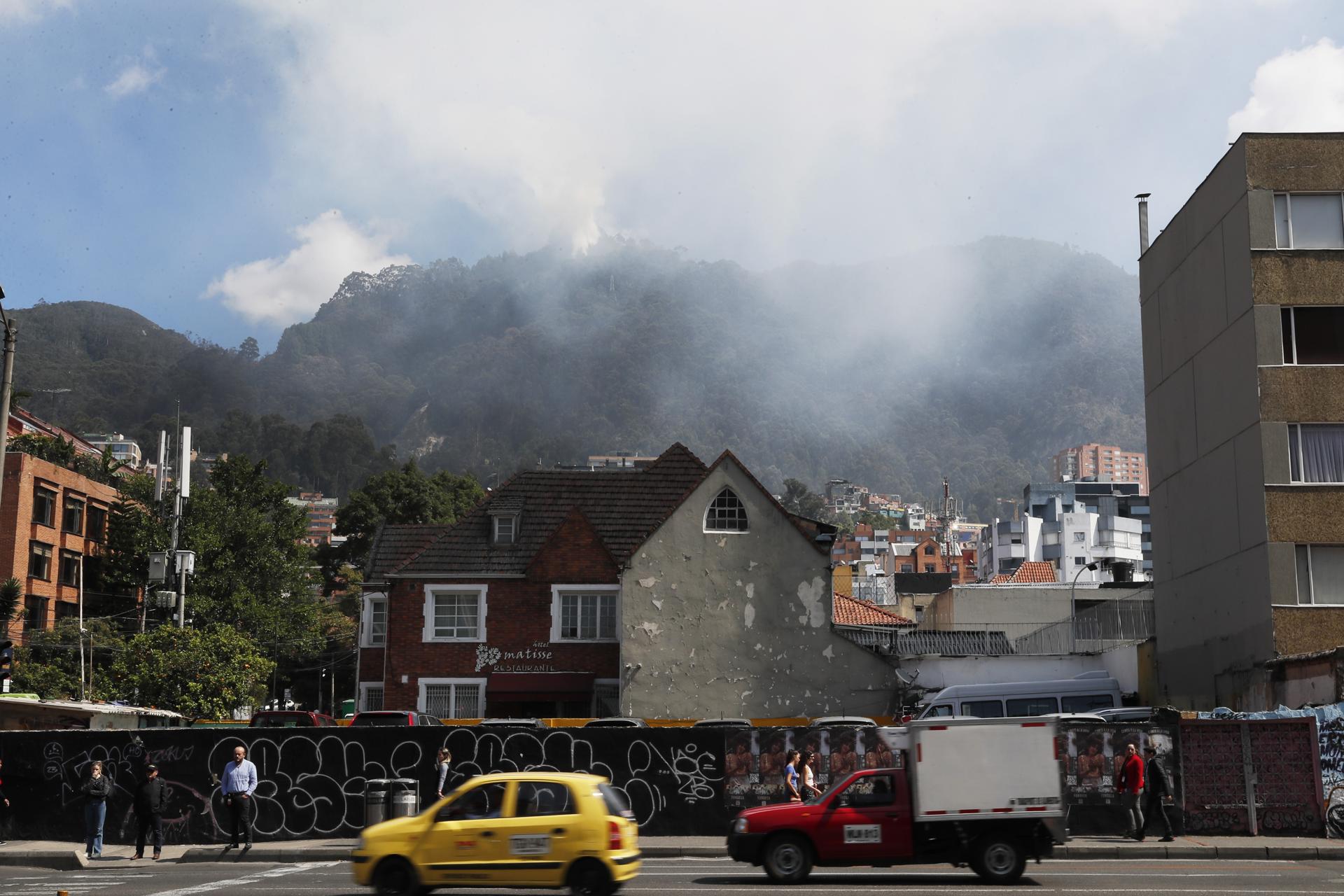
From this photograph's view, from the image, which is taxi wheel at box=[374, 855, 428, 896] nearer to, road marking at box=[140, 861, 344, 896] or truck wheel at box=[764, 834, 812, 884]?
road marking at box=[140, 861, 344, 896]

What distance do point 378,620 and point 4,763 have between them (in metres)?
19.8

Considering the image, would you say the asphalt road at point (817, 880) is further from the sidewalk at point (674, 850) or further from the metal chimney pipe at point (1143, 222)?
the metal chimney pipe at point (1143, 222)

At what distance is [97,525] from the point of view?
79750mm

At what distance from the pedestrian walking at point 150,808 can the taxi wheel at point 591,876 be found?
11867 mm

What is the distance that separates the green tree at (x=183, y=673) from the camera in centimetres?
5081

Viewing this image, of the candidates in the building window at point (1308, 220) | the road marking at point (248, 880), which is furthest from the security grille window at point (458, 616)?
the building window at point (1308, 220)

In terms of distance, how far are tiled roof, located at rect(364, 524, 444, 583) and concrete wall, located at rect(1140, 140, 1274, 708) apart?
25.6 m

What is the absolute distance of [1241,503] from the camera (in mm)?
36875

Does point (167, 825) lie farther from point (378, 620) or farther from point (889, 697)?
point (889, 697)

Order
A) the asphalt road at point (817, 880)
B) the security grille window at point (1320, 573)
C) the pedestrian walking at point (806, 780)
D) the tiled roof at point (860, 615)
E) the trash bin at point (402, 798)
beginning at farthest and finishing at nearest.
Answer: the tiled roof at point (860, 615), the security grille window at point (1320, 573), the pedestrian walking at point (806, 780), the trash bin at point (402, 798), the asphalt road at point (817, 880)

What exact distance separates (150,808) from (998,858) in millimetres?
16062

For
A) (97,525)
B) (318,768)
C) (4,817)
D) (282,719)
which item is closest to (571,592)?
(282,719)

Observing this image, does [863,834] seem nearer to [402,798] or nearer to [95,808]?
[402,798]

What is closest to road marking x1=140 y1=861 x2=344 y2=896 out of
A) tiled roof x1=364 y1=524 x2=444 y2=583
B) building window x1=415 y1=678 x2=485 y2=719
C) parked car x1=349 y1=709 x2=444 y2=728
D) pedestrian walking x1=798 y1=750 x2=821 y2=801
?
parked car x1=349 y1=709 x2=444 y2=728
